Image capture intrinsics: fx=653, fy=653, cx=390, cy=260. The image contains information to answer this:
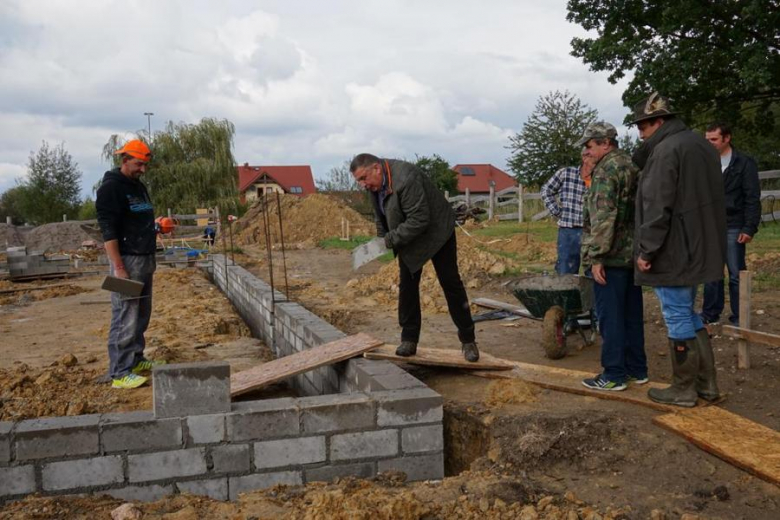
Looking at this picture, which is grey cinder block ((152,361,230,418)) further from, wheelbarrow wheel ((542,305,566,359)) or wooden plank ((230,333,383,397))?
wheelbarrow wheel ((542,305,566,359))

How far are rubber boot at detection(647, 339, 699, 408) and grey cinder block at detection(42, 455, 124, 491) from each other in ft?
9.38

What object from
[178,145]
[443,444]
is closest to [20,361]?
[443,444]

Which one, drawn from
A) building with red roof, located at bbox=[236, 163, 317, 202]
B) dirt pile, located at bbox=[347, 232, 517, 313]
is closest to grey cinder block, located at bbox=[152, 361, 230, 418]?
dirt pile, located at bbox=[347, 232, 517, 313]

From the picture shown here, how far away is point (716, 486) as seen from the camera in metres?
2.79

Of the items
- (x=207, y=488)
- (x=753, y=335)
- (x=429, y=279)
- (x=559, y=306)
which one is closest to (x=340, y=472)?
(x=207, y=488)

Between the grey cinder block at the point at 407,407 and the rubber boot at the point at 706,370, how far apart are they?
1463mm

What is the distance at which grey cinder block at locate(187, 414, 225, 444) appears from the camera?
3.24m

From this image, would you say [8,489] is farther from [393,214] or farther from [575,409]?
[575,409]

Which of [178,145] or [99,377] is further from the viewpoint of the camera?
[178,145]

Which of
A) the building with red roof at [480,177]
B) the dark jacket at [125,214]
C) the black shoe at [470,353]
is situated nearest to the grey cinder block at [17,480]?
the dark jacket at [125,214]

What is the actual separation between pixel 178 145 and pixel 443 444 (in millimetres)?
31956

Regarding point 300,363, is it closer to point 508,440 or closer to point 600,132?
point 508,440

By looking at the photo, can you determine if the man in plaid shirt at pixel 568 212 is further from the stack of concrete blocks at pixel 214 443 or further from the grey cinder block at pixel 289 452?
the grey cinder block at pixel 289 452

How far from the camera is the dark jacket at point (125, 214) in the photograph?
14.5 ft
